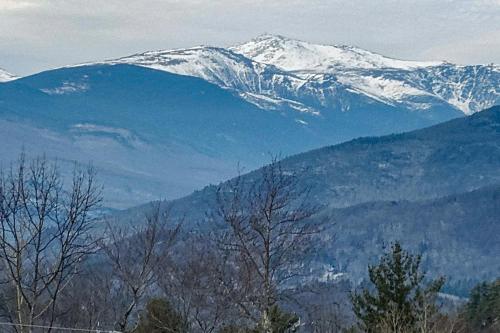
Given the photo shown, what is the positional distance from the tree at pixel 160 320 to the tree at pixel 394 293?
10401 millimetres

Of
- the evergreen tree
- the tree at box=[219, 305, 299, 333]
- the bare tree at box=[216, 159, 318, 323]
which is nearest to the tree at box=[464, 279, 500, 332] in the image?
the tree at box=[219, 305, 299, 333]

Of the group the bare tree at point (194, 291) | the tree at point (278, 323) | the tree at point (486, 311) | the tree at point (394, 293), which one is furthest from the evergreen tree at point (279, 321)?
the tree at point (486, 311)

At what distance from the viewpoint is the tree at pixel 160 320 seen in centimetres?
3906

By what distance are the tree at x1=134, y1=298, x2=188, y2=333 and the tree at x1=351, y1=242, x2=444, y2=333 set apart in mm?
10401

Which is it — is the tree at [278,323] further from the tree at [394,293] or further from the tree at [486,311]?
the tree at [486,311]

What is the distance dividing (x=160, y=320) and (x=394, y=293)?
1255 centimetres

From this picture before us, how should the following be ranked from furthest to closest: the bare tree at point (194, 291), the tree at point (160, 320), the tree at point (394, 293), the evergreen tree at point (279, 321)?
the bare tree at point (194, 291)
the tree at point (160, 320)
the tree at point (394, 293)
the evergreen tree at point (279, 321)

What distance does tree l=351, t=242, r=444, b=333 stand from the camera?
28688 mm

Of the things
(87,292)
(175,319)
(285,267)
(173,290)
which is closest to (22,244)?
(285,267)

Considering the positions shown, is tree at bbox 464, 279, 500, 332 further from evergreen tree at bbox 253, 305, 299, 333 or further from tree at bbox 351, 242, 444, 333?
tree at bbox 351, 242, 444, 333

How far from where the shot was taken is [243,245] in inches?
1087

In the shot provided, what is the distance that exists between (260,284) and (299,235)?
183 cm

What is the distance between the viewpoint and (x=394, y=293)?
97.2 feet

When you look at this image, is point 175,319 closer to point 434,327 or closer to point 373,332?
point 373,332
